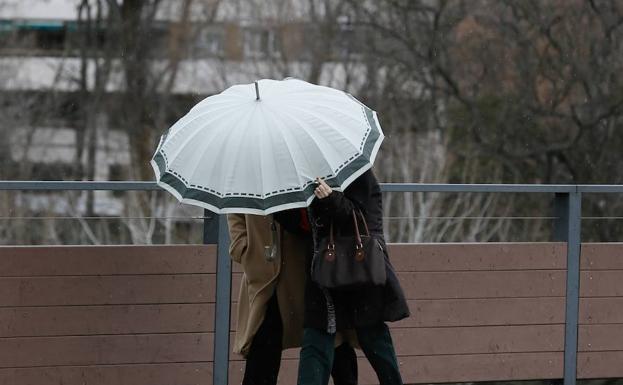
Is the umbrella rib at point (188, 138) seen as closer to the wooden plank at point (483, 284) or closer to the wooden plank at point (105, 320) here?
the wooden plank at point (105, 320)

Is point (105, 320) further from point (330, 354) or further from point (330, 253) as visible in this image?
point (330, 253)

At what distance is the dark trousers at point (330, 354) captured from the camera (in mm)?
4891

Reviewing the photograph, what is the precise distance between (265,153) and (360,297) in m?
0.82

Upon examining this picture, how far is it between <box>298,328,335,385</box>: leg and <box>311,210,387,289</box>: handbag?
30 cm

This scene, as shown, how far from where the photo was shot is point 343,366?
17.8ft

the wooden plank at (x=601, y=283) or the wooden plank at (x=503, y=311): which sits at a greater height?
the wooden plank at (x=601, y=283)

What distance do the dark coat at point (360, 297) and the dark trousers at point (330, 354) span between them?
0.07 meters

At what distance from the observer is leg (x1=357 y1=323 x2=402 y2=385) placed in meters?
4.94

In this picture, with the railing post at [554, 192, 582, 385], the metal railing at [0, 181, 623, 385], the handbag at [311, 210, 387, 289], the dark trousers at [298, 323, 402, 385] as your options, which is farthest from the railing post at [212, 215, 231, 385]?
the railing post at [554, 192, 582, 385]

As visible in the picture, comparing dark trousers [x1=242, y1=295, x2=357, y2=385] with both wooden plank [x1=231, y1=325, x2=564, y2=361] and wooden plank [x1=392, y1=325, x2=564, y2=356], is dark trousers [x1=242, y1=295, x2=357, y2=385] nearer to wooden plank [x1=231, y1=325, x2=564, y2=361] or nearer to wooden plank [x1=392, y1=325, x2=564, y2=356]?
wooden plank [x1=231, y1=325, x2=564, y2=361]

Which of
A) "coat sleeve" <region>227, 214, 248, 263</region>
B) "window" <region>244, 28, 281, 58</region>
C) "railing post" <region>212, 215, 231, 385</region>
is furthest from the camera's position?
"window" <region>244, 28, 281, 58</region>

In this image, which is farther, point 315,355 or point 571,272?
point 571,272

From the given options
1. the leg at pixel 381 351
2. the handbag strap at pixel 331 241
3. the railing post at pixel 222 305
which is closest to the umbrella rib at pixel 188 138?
the handbag strap at pixel 331 241

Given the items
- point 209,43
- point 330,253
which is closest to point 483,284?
point 330,253
